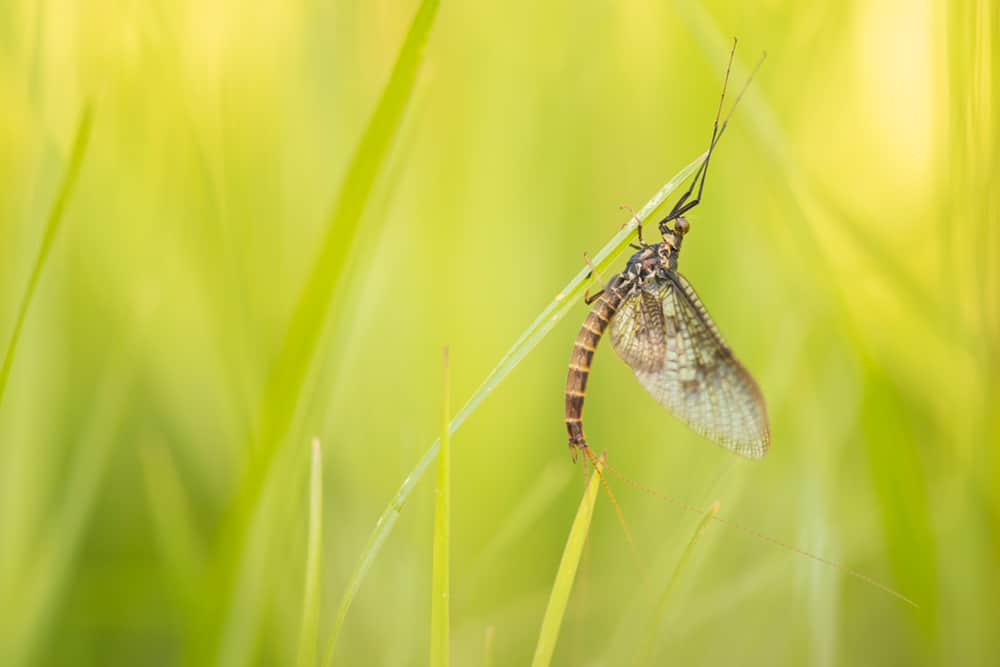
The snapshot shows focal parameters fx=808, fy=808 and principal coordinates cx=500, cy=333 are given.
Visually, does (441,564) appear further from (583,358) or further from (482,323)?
(482,323)

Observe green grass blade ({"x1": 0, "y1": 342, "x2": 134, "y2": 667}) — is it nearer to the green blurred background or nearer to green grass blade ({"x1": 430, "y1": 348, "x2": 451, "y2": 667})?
the green blurred background

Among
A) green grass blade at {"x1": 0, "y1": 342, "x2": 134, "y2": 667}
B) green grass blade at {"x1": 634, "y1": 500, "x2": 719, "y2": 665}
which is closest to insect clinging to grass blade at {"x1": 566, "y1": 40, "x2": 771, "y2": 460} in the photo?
green grass blade at {"x1": 634, "y1": 500, "x2": 719, "y2": 665}

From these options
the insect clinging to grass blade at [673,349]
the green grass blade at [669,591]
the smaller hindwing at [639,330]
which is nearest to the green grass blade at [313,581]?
the green grass blade at [669,591]

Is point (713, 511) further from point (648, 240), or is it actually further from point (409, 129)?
point (648, 240)

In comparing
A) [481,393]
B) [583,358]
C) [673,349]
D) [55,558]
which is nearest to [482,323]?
[583,358]

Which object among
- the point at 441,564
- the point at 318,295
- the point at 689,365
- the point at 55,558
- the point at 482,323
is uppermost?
the point at 689,365

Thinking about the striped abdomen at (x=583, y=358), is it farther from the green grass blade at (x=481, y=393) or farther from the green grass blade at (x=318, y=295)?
the green grass blade at (x=318, y=295)
